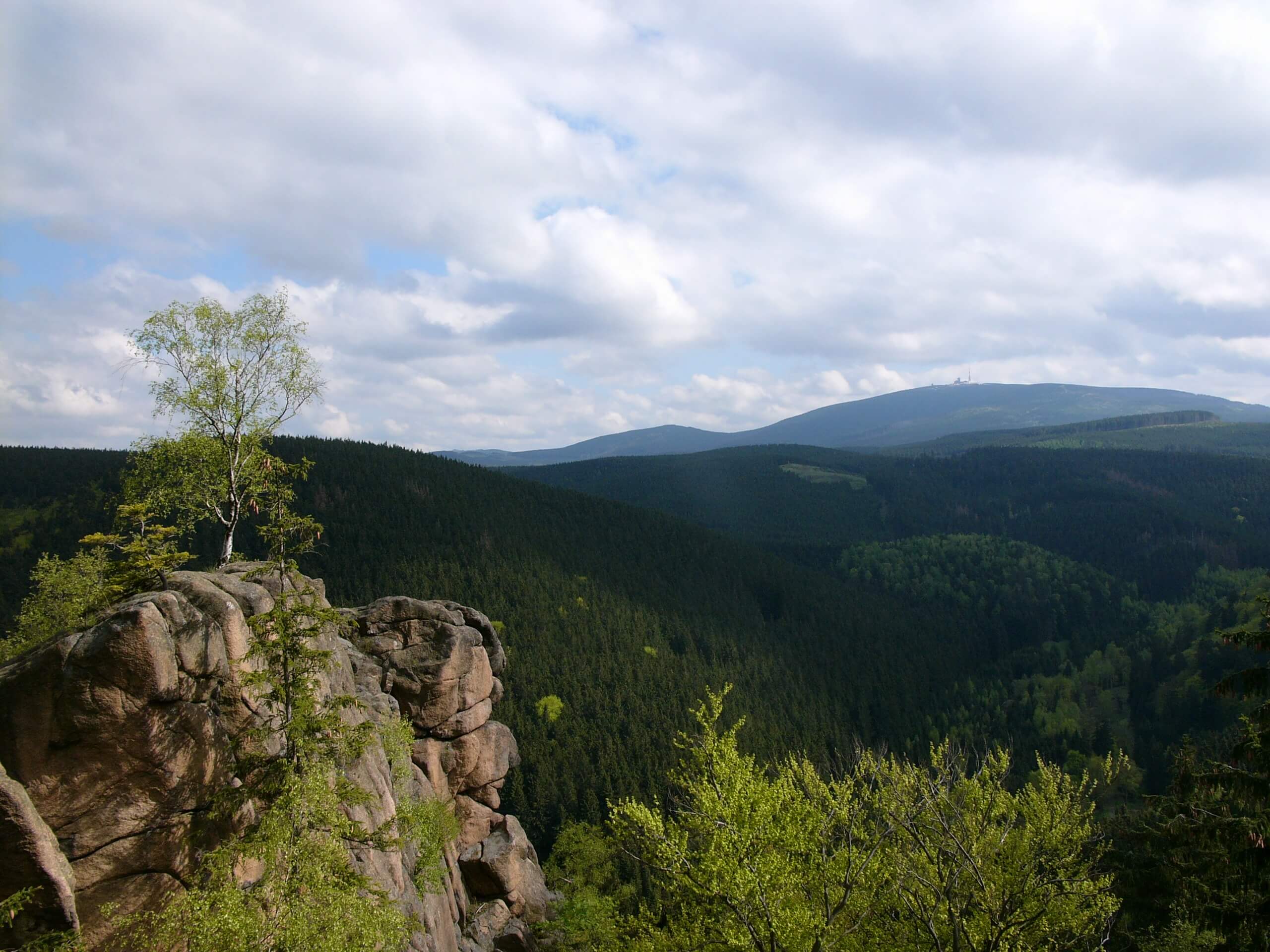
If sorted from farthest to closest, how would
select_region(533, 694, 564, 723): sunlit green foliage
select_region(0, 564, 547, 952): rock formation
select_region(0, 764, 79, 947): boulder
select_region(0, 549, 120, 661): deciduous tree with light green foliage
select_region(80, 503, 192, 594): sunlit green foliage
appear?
1. select_region(533, 694, 564, 723): sunlit green foliage
2. select_region(0, 549, 120, 661): deciduous tree with light green foliage
3. select_region(80, 503, 192, 594): sunlit green foliage
4. select_region(0, 564, 547, 952): rock formation
5. select_region(0, 764, 79, 947): boulder

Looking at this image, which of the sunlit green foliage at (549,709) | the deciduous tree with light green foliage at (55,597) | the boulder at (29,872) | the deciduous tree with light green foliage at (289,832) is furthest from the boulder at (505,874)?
the sunlit green foliage at (549,709)

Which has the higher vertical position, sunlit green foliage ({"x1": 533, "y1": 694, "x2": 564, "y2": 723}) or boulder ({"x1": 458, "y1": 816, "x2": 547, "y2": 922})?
boulder ({"x1": 458, "y1": 816, "x2": 547, "y2": 922})

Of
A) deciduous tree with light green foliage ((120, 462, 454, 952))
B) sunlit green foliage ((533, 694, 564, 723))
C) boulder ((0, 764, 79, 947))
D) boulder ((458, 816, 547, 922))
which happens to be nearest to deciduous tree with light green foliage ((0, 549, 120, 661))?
deciduous tree with light green foliage ((120, 462, 454, 952))

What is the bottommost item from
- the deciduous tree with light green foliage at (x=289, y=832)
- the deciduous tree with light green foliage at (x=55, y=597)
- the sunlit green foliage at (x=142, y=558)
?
the deciduous tree with light green foliage at (x=289, y=832)

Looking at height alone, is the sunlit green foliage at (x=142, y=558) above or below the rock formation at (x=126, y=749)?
above

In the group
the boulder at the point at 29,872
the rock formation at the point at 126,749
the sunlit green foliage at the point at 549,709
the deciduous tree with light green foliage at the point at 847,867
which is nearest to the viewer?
the boulder at the point at 29,872

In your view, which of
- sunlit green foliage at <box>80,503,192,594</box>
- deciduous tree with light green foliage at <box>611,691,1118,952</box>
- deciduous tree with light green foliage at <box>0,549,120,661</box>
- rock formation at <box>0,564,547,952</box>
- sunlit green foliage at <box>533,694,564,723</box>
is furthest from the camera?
sunlit green foliage at <box>533,694,564,723</box>

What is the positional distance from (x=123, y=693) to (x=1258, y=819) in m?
32.4

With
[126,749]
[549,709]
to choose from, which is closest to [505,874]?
[126,749]

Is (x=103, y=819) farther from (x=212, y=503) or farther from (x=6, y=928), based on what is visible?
(x=212, y=503)

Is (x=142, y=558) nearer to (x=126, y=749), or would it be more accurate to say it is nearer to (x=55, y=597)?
(x=126, y=749)

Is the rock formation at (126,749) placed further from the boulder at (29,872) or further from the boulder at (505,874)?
the boulder at (505,874)

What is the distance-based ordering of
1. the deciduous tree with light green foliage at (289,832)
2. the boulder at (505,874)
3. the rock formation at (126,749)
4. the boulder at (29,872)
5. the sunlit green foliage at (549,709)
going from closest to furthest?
the boulder at (29,872), the deciduous tree with light green foliage at (289,832), the rock formation at (126,749), the boulder at (505,874), the sunlit green foliage at (549,709)

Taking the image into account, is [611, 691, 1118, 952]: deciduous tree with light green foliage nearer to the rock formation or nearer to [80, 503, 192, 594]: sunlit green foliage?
the rock formation
